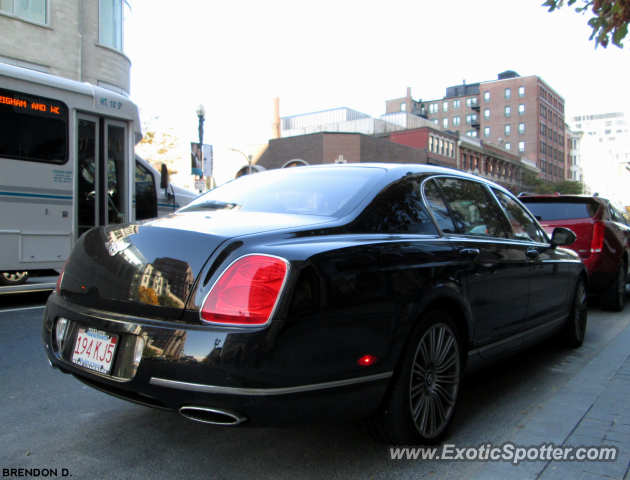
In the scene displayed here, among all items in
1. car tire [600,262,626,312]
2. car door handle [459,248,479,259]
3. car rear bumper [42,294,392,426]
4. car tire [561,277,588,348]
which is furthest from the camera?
car tire [600,262,626,312]

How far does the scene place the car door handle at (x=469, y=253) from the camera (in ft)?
11.0

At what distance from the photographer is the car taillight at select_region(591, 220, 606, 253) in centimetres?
745

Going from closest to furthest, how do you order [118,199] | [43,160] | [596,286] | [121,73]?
[596,286], [43,160], [118,199], [121,73]

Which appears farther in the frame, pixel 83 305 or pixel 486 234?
pixel 486 234

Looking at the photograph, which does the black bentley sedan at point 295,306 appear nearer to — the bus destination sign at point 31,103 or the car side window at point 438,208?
the car side window at point 438,208

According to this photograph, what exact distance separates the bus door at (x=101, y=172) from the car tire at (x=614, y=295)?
780 cm

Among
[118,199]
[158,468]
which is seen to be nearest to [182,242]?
[158,468]

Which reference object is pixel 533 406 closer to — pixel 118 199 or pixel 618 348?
pixel 618 348

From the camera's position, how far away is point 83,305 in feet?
9.09

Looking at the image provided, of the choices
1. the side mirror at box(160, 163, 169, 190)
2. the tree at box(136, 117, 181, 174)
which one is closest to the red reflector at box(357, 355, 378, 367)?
the side mirror at box(160, 163, 169, 190)

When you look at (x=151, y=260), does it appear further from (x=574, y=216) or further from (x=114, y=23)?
(x=114, y=23)

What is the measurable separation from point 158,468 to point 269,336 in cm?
105

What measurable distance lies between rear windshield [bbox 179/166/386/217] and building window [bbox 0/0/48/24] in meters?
18.8

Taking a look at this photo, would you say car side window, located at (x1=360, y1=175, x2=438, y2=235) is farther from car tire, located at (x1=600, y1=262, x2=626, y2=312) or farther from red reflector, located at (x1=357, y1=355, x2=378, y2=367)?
car tire, located at (x1=600, y1=262, x2=626, y2=312)
